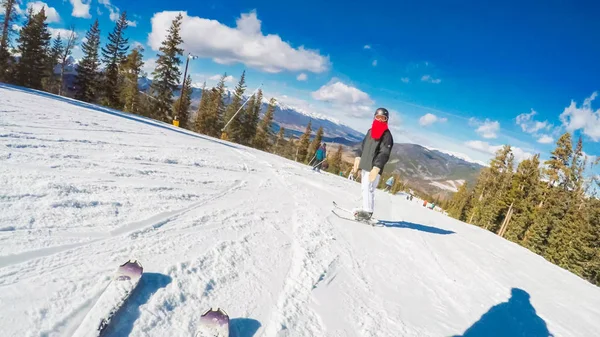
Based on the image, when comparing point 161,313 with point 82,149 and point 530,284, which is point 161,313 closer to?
point 82,149

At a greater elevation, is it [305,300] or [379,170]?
[379,170]

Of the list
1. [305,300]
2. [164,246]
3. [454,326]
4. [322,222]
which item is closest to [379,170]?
[322,222]

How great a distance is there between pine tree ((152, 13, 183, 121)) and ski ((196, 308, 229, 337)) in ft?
127

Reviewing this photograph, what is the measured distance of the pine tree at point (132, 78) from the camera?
42.6 metres

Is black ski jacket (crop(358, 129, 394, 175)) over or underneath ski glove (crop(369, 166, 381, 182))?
over

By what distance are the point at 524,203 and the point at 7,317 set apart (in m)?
53.0

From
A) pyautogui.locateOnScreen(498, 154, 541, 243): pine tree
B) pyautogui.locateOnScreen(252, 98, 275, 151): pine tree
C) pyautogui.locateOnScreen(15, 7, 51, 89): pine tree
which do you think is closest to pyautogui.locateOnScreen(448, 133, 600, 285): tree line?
pyautogui.locateOnScreen(498, 154, 541, 243): pine tree

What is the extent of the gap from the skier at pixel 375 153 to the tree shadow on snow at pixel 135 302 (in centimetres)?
446

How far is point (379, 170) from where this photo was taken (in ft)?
19.4

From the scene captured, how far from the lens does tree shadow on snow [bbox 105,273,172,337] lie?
1718 millimetres

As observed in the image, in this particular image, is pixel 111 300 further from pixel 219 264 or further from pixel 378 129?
pixel 378 129

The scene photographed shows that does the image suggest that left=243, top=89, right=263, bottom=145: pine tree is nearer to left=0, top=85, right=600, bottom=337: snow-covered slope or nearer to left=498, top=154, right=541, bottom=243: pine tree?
left=498, top=154, right=541, bottom=243: pine tree

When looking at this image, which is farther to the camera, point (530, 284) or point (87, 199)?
point (530, 284)

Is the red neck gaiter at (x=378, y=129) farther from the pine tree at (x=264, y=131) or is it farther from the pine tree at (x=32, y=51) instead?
the pine tree at (x=264, y=131)
